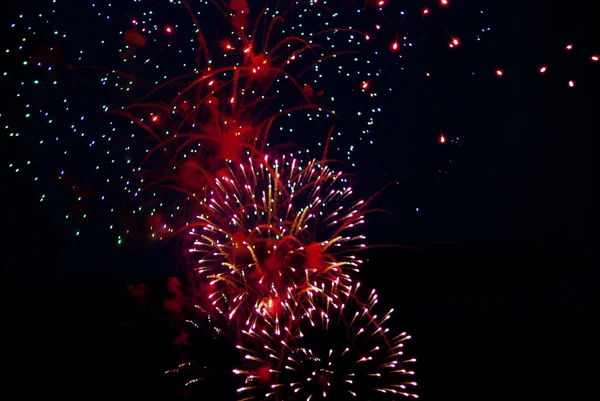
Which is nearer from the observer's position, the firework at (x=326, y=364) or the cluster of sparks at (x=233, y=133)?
the firework at (x=326, y=364)

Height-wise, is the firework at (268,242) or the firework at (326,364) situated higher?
the firework at (268,242)

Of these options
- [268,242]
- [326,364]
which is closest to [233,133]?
[268,242]

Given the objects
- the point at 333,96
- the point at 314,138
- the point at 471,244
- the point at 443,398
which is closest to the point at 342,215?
the point at 314,138

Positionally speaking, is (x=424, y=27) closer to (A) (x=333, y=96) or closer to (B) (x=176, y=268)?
(A) (x=333, y=96)

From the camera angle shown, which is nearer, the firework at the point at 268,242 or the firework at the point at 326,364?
the firework at the point at 326,364

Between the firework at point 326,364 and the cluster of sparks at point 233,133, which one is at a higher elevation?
the cluster of sparks at point 233,133

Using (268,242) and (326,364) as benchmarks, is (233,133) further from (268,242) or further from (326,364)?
(326,364)
